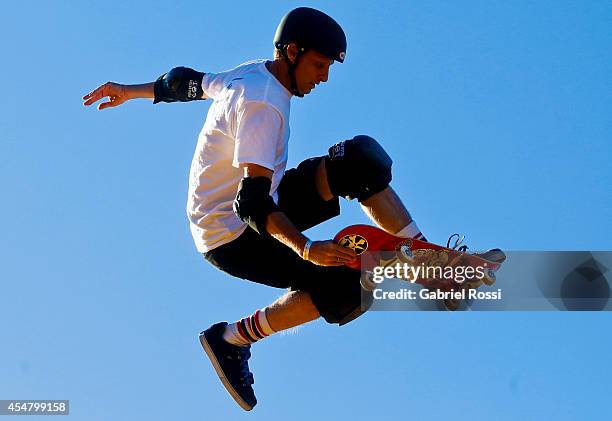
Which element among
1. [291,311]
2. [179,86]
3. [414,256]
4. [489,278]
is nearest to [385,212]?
[414,256]

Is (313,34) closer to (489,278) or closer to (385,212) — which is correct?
(385,212)

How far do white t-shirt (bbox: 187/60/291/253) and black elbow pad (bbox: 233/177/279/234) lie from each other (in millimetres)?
158

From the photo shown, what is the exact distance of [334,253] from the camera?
9203 mm

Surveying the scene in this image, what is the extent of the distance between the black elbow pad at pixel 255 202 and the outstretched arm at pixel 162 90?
1.97m

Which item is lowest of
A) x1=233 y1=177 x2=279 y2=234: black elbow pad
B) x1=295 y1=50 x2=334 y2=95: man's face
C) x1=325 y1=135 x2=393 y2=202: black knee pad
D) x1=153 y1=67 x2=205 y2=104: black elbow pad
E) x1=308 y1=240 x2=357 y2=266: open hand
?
x1=308 y1=240 x2=357 y2=266: open hand

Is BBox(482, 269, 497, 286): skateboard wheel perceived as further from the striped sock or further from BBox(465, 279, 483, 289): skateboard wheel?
the striped sock

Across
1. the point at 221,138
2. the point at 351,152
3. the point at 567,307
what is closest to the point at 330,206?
the point at 351,152

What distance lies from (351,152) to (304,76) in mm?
788

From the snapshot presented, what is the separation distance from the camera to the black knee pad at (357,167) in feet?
34.0

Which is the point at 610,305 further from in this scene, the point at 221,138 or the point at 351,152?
the point at 221,138

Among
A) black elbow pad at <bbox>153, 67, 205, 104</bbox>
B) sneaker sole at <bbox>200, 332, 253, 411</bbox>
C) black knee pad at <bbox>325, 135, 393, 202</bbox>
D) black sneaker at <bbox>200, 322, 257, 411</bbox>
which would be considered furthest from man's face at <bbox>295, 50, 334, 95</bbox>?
sneaker sole at <bbox>200, 332, 253, 411</bbox>

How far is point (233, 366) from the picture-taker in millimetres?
11188

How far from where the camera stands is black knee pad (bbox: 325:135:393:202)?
10.4 m

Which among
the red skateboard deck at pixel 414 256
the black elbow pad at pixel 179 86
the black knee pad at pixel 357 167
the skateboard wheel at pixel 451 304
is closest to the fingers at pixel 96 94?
the black elbow pad at pixel 179 86
